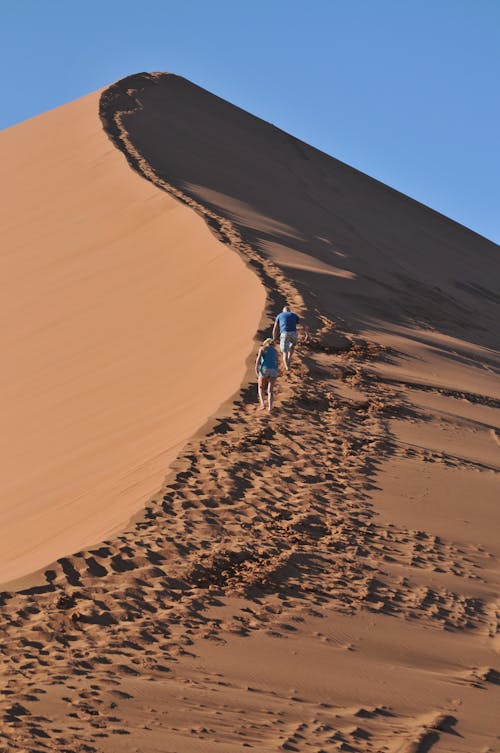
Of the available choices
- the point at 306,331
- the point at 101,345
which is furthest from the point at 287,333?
the point at 101,345

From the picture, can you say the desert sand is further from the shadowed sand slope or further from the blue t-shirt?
the blue t-shirt

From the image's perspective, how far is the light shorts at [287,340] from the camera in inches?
445

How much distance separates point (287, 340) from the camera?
37.2 feet

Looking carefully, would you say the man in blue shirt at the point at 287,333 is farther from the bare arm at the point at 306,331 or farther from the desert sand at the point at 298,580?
the bare arm at the point at 306,331

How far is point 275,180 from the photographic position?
2950 cm

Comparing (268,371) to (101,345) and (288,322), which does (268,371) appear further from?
(101,345)

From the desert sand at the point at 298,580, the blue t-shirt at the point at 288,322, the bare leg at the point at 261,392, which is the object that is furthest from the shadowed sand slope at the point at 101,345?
the blue t-shirt at the point at 288,322

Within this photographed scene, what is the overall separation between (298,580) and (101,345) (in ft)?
28.2

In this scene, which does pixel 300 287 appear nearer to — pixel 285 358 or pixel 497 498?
pixel 285 358

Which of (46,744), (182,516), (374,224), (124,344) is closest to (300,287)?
(124,344)

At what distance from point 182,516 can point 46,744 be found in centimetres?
291

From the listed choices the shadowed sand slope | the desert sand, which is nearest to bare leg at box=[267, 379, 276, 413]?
the desert sand

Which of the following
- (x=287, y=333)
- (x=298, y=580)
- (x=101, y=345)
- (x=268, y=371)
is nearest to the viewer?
(x=298, y=580)

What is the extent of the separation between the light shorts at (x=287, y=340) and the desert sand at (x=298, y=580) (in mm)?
264
